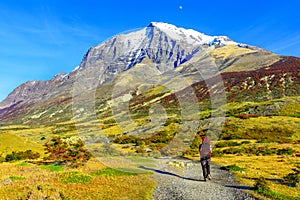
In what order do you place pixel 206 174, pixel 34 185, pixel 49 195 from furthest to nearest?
1. pixel 206 174
2. pixel 34 185
3. pixel 49 195

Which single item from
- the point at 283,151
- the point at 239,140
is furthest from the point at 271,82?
the point at 283,151

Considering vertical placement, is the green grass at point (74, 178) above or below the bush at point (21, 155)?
below

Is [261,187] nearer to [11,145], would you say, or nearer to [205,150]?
[205,150]

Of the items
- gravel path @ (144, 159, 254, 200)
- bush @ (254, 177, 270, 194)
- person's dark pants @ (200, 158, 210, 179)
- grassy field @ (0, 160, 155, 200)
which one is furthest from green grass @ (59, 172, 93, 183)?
bush @ (254, 177, 270, 194)

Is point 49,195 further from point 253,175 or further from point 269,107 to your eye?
point 269,107

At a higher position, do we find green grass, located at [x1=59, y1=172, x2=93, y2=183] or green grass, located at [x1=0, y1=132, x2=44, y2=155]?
green grass, located at [x1=0, y1=132, x2=44, y2=155]

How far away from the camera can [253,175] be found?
21.6m

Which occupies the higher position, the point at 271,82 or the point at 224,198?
the point at 271,82

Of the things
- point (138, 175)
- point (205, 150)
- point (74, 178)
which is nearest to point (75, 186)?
point (74, 178)

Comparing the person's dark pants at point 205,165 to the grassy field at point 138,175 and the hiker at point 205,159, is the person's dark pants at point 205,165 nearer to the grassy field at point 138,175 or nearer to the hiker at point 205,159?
the hiker at point 205,159

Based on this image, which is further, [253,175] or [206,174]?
[253,175]

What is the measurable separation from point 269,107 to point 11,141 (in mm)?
57178

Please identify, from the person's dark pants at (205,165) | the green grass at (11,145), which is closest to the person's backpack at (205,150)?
the person's dark pants at (205,165)

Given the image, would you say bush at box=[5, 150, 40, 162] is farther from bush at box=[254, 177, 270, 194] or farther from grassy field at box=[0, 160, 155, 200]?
bush at box=[254, 177, 270, 194]
